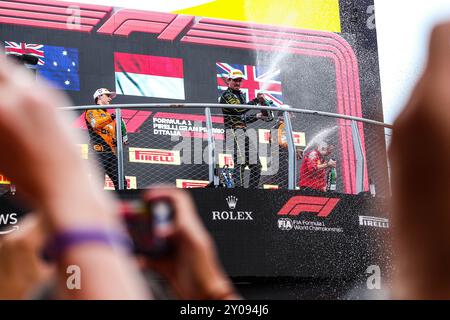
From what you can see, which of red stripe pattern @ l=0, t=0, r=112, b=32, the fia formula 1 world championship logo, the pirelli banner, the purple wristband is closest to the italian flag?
red stripe pattern @ l=0, t=0, r=112, b=32

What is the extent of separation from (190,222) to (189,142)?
6.70 m

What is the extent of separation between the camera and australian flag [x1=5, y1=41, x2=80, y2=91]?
901 cm

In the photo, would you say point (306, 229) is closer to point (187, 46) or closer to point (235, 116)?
point (235, 116)

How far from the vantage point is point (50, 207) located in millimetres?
583

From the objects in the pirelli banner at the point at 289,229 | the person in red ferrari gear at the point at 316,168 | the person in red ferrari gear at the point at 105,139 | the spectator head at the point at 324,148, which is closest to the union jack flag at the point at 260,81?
the spectator head at the point at 324,148

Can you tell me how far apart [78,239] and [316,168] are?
6.77 metres

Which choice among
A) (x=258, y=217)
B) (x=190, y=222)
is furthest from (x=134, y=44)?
(x=190, y=222)

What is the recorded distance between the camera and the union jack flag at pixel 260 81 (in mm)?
10453

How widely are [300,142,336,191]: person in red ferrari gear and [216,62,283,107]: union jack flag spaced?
10.0 ft

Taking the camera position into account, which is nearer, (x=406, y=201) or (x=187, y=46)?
(x=406, y=201)

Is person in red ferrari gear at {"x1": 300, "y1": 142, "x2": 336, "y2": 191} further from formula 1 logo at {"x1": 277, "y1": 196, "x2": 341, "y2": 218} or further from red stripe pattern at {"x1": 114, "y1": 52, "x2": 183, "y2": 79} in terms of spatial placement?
red stripe pattern at {"x1": 114, "y1": 52, "x2": 183, "y2": 79}

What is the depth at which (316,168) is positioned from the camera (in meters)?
7.31

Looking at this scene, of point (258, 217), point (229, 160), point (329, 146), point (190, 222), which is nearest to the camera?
point (190, 222)

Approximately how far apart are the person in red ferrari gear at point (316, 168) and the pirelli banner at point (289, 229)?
0.10m
